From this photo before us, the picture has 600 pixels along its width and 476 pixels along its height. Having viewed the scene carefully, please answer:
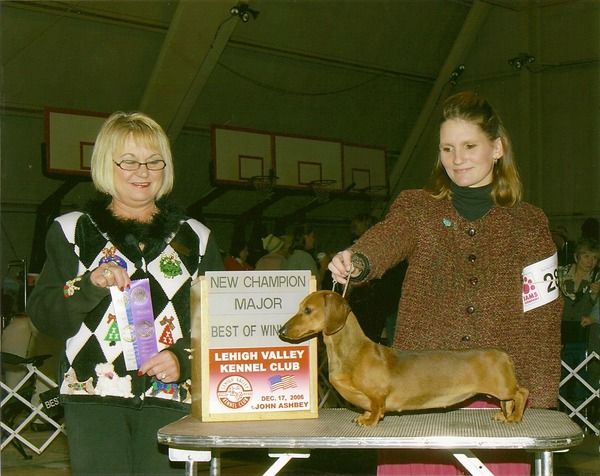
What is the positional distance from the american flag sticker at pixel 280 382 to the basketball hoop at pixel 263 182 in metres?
10.7

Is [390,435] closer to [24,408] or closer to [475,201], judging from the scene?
[475,201]

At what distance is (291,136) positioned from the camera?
1307cm

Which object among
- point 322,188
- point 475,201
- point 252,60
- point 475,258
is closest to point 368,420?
point 475,258

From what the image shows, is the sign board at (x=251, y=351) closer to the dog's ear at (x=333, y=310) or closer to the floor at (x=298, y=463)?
the dog's ear at (x=333, y=310)

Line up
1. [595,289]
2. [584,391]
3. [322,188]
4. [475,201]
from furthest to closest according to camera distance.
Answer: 1. [322,188]
2. [584,391]
3. [595,289]
4. [475,201]

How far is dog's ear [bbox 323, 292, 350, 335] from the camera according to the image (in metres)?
1.79

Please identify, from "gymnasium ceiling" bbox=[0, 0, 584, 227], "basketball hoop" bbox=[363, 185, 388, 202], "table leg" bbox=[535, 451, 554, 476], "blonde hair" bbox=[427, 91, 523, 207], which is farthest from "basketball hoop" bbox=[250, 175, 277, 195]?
"table leg" bbox=[535, 451, 554, 476]

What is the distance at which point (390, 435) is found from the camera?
1.66 metres

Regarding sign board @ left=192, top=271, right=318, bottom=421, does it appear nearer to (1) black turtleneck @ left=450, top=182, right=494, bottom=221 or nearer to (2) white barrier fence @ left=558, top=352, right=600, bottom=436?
(1) black turtleneck @ left=450, top=182, right=494, bottom=221

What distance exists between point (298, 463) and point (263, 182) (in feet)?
25.2

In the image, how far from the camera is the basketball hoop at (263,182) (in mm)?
12594

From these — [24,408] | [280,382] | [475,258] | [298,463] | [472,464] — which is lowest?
[298,463]

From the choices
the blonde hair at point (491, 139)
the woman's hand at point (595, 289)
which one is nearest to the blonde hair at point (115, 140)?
the blonde hair at point (491, 139)

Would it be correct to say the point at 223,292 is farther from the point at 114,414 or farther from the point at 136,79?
the point at 136,79
